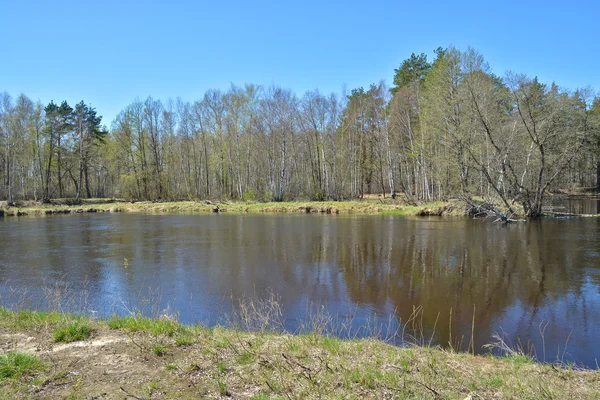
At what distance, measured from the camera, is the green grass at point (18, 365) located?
433 centimetres

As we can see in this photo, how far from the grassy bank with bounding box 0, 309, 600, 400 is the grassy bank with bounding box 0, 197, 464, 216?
26.6 m

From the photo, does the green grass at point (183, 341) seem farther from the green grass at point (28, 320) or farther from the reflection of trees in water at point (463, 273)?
the reflection of trees in water at point (463, 273)

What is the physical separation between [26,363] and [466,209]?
95.6ft

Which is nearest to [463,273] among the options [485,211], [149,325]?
[149,325]

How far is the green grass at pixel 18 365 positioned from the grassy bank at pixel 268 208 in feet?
95.4

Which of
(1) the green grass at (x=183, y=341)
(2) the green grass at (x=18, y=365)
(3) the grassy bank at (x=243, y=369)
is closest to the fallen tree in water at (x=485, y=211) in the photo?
(3) the grassy bank at (x=243, y=369)

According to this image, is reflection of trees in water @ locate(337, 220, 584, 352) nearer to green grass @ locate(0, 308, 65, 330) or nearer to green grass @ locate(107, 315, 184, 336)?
green grass @ locate(107, 315, 184, 336)

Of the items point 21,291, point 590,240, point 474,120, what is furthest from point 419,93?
point 21,291

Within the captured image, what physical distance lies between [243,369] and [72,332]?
2.72 m

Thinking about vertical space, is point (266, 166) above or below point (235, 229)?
above

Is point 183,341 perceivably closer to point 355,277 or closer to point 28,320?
point 28,320

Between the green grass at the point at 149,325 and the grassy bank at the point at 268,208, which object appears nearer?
the green grass at the point at 149,325

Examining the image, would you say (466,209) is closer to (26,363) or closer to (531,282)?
(531,282)

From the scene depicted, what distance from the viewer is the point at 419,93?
38.9m
